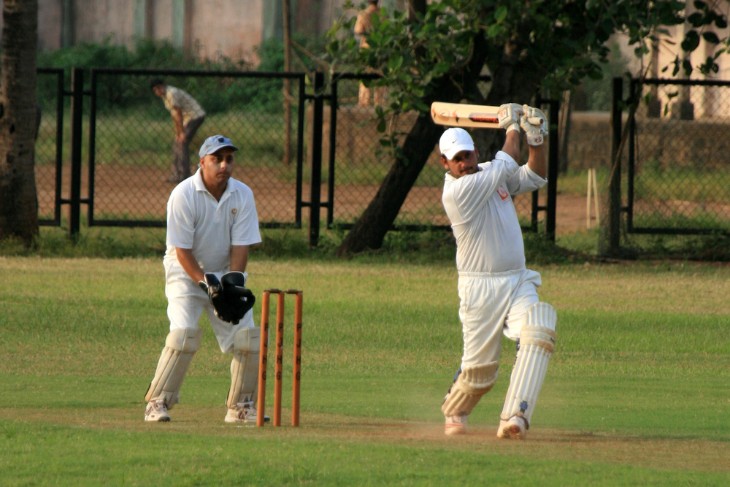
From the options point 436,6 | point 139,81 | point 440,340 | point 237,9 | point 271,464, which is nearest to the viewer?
point 271,464

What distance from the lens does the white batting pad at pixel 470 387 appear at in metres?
8.59

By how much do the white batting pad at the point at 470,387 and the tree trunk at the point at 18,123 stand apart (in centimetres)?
994

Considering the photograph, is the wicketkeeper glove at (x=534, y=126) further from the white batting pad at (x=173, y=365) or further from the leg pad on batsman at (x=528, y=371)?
the white batting pad at (x=173, y=365)

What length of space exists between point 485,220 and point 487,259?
226 mm

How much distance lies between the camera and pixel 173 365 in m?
8.95

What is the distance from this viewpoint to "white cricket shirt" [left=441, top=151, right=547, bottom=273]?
8484 mm

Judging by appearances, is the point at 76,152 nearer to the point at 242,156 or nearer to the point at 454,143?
the point at 242,156

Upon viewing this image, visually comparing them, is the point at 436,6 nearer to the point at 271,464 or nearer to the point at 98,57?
the point at 271,464

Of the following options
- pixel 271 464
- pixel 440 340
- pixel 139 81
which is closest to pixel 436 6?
pixel 440 340

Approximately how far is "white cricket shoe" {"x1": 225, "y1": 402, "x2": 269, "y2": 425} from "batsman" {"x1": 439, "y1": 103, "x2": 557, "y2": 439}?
1128 millimetres

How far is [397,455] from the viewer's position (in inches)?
292

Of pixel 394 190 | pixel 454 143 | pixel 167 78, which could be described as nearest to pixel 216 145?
pixel 454 143

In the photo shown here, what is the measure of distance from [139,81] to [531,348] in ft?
74.0

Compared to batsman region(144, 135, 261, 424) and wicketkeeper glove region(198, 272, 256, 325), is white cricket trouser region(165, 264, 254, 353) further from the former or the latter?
wicketkeeper glove region(198, 272, 256, 325)
